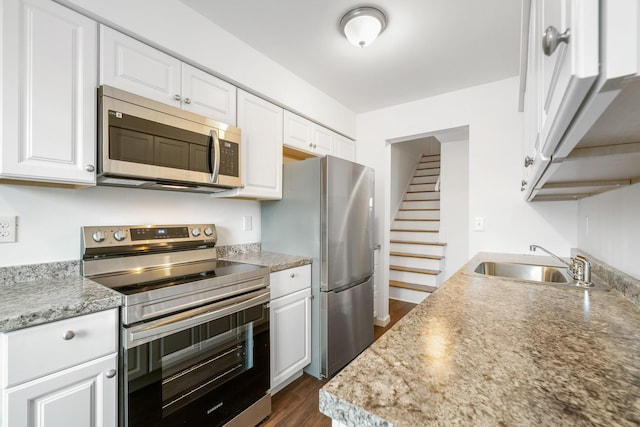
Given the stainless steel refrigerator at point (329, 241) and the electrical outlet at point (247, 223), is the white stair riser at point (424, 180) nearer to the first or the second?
the stainless steel refrigerator at point (329, 241)

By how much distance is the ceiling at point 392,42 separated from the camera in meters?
1.59

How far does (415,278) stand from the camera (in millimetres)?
3947

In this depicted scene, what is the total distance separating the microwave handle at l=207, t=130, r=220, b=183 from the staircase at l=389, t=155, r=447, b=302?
3028 mm

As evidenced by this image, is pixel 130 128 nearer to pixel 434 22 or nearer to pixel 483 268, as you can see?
pixel 434 22

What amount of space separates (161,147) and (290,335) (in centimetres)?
141

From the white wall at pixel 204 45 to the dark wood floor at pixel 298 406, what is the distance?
2.11 metres

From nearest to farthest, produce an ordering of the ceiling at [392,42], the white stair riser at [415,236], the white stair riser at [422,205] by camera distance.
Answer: the ceiling at [392,42] < the white stair riser at [415,236] < the white stair riser at [422,205]

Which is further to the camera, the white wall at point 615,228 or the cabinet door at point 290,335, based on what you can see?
the cabinet door at point 290,335

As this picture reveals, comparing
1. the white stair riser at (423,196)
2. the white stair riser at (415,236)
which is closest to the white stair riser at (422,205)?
the white stair riser at (423,196)

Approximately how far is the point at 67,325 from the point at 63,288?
0.30 m

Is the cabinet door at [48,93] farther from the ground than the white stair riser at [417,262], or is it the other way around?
the cabinet door at [48,93]

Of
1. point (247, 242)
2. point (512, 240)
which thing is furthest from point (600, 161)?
point (247, 242)

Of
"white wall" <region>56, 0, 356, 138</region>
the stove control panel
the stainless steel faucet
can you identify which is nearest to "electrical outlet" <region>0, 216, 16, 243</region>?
the stove control panel

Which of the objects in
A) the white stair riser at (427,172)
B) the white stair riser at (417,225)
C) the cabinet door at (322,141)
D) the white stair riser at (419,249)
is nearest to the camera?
the cabinet door at (322,141)
